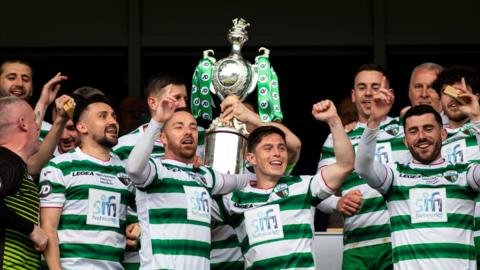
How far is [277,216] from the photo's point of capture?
790 cm

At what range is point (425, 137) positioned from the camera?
804 cm

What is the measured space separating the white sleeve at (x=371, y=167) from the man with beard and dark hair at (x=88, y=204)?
126 cm

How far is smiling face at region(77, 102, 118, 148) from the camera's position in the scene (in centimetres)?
807

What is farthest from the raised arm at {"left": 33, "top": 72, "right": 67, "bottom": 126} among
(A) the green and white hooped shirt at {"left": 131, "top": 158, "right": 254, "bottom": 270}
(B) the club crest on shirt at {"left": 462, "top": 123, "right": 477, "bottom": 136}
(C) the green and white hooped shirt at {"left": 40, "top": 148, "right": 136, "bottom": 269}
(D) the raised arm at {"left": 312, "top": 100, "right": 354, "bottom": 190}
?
(B) the club crest on shirt at {"left": 462, "top": 123, "right": 477, "bottom": 136}

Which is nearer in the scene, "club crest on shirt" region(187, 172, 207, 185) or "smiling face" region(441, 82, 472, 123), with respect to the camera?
"club crest on shirt" region(187, 172, 207, 185)

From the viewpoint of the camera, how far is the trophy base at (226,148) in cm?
842

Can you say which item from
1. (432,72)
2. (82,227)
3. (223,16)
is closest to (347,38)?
(223,16)

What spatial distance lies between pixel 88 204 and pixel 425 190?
5.94 ft

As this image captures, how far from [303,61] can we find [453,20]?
4.01 feet

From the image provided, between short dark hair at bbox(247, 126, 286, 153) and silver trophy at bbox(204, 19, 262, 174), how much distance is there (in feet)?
0.76

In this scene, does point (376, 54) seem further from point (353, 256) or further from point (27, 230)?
point (27, 230)

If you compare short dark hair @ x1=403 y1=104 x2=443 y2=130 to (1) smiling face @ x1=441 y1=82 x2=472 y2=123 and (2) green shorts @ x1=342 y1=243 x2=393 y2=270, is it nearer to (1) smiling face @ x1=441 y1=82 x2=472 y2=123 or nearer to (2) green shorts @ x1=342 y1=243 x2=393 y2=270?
(1) smiling face @ x1=441 y1=82 x2=472 y2=123

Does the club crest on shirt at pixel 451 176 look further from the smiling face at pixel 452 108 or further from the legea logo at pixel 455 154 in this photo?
the smiling face at pixel 452 108

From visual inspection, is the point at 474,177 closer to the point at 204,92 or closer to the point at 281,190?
the point at 281,190
